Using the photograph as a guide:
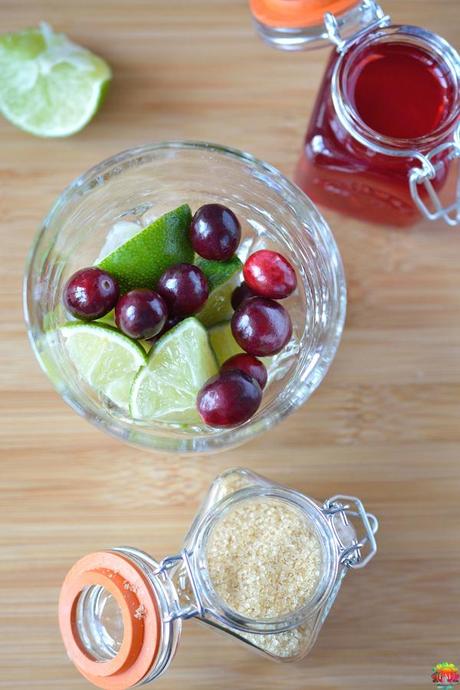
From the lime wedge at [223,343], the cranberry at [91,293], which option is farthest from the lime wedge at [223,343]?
the cranberry at [91,293]

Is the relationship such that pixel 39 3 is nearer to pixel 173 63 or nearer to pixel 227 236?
pixel 173 63

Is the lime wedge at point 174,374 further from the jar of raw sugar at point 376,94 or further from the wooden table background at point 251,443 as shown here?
the jar of raw sugar at point 376,94

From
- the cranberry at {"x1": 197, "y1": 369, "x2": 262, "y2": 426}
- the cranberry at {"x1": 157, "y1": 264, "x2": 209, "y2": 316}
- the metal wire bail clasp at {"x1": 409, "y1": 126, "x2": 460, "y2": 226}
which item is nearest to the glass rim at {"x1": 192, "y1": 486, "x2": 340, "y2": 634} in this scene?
Answer: the cranberry at {"x1": 197, "y1": 369, "x2": 262, "y2": 426}

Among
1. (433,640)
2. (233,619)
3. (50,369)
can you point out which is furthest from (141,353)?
(433,640)

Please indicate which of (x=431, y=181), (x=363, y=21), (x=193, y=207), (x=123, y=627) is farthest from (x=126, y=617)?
(x=363, y=21)

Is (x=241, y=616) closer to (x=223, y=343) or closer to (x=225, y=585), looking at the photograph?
(x=225, y=585)
